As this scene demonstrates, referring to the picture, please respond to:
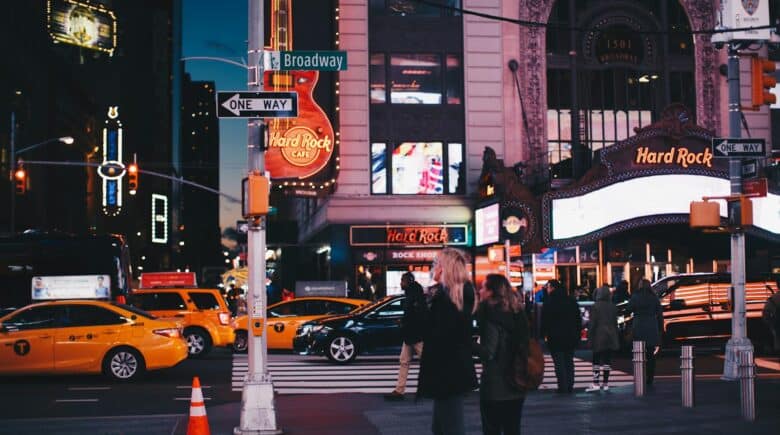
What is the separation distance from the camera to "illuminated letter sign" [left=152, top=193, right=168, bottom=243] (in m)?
136

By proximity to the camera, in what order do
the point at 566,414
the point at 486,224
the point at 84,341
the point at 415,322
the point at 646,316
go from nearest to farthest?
the point at 415,322, the point at 566,414, the point at 646,316, the point at 84,341, the point at 486,224

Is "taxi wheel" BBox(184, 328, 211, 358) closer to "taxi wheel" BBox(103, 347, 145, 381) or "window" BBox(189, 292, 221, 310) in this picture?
"window" BBox(189, 292, 221, 310)

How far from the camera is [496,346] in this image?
9.10m

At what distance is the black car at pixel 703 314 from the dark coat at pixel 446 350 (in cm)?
1736

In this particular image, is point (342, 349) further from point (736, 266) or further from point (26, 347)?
point (736, 266)

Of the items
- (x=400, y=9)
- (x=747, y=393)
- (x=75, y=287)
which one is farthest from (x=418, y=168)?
(x=747, y=393)

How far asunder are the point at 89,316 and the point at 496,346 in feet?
44.8

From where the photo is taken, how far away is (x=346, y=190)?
40.8 meters

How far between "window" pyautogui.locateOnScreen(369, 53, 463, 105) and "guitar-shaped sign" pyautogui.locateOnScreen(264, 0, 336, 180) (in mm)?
3092

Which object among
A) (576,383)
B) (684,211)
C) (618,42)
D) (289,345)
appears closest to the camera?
(576,383)

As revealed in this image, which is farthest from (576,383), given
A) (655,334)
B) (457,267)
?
(457,267)

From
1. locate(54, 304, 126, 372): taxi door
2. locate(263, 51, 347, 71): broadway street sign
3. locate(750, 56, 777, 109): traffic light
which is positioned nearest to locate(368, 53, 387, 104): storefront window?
locate(54, 304, 126, 372): taxi door

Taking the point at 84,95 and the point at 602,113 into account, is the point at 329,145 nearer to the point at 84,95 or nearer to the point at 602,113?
the point at 602,113

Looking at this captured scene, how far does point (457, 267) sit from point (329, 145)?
100 feet
